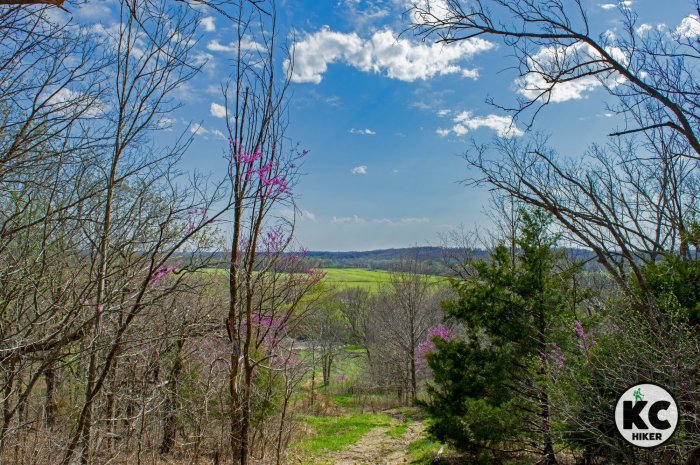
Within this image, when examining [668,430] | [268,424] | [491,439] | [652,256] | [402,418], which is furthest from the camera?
[402,418]

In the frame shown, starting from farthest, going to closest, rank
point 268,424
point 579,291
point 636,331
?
point 268,424 < point 579,291 < point 636,331

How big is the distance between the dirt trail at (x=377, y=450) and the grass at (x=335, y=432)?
0.34 metres

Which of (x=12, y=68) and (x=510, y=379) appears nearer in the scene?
(x=12, y=68)

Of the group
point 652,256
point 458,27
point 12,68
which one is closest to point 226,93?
point 12,68

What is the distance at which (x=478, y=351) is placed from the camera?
7.82m

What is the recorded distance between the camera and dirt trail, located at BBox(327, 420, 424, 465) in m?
9.69

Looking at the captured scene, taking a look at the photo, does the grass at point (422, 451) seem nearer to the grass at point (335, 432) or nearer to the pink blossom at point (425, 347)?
the grass at point (335, 432)

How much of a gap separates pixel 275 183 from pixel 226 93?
2.89ft

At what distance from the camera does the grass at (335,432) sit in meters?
11.1

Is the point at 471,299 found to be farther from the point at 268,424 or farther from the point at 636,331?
the point at 268,424
